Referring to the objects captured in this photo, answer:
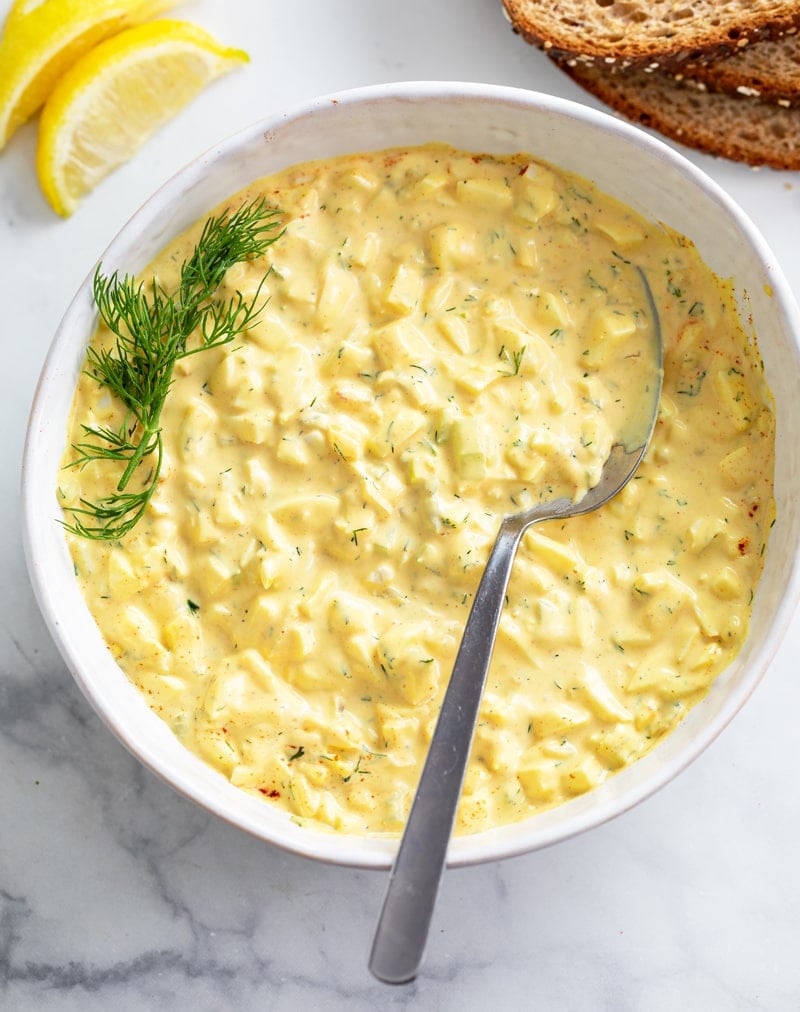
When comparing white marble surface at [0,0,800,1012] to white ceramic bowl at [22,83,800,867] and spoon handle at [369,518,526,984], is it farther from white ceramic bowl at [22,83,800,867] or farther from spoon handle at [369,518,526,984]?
spoon handle at [369,518,526,984]

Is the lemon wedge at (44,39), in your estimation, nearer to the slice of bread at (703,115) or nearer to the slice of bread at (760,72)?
the slice of bread at (703,115)

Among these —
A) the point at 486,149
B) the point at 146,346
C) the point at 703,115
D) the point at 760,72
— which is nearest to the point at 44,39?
the point at 146,346

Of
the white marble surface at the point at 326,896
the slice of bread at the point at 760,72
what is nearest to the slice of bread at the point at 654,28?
the slice of bread at the point at 760,72

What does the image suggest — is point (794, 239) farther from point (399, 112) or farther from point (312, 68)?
point (312, 68)

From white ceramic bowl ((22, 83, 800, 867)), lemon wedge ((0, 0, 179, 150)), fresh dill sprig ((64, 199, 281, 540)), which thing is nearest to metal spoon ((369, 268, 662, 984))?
white ceramic bowl ((22, 83, 800, 867))

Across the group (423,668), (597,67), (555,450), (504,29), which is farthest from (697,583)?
(504,29)

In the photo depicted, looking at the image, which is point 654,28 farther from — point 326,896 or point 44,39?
point 326,896
